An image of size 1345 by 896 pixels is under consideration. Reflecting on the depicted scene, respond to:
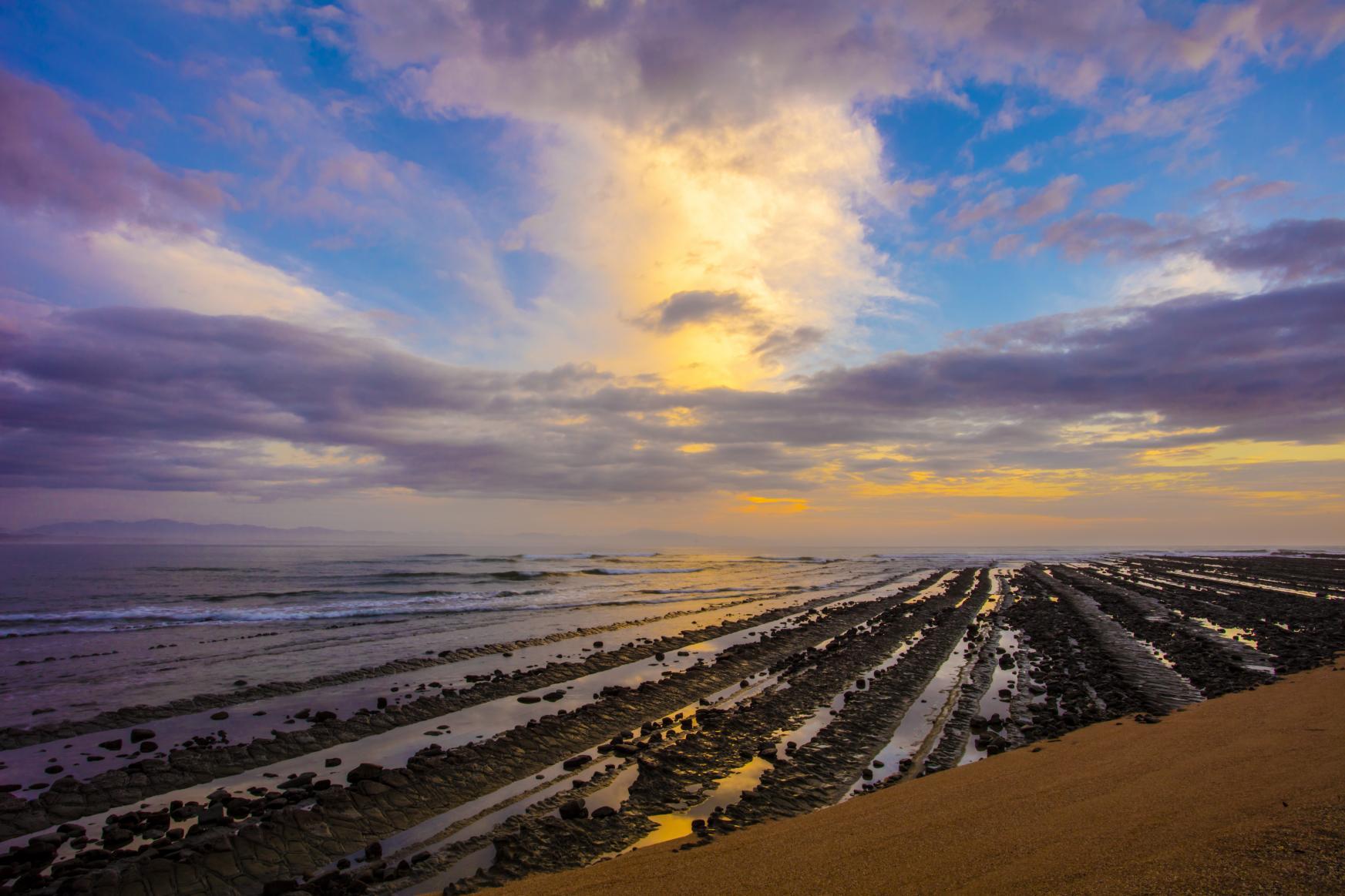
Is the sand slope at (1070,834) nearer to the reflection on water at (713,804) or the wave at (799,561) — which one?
the reflection on water at (713,804)

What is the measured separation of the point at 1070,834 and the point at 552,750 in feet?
25.3

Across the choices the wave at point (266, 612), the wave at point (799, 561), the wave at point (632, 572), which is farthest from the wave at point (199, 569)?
the wave at point (799, 561)

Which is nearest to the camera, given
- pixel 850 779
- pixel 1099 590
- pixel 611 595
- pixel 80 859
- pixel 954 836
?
pixel 954 836

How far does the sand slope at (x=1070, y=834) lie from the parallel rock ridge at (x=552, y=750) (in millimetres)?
965

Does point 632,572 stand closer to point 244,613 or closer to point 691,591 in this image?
point 691,591

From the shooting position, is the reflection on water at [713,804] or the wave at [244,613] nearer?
the reflection on water at [713,804]

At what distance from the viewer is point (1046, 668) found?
50.0 feet

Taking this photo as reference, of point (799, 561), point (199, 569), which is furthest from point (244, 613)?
point (799, 561)

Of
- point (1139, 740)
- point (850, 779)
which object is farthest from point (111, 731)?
point (1139, 740)

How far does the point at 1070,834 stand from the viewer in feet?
17.6

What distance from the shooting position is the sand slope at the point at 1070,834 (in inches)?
175

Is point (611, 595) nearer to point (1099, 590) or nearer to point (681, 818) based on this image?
point (1099, 590)

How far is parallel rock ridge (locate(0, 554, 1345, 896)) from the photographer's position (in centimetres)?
676

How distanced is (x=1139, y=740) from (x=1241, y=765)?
1920 millimetres
